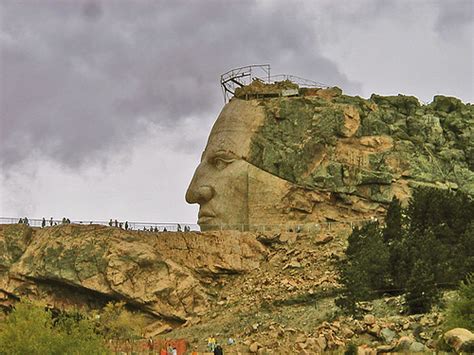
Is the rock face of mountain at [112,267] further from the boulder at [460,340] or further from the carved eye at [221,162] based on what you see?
the boulder at [460,340]

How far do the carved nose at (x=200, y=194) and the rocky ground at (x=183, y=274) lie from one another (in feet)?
10.1

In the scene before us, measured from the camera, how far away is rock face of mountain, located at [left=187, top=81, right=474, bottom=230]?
2085 inches

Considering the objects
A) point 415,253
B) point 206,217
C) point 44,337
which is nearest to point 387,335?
point 415,253

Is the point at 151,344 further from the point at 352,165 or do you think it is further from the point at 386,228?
the point at 352,165

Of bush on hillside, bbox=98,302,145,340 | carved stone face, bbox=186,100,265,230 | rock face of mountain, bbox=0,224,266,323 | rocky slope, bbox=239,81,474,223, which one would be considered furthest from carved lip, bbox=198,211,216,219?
bush on hillside, bbox=98,302,145,340

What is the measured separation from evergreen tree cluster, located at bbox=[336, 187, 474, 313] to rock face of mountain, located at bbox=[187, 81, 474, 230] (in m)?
5.78

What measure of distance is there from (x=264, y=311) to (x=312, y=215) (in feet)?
33.6

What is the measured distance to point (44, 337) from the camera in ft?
97.5

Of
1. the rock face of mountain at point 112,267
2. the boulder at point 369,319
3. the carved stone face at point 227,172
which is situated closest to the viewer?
the boulder at point 369,319

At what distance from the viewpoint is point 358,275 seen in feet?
127

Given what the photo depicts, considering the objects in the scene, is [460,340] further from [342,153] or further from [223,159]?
[223,159]

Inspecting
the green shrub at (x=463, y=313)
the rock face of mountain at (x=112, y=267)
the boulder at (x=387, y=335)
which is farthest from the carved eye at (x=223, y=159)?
the green shrub at (x=463, y=313)

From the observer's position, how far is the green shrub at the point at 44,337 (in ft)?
95.8

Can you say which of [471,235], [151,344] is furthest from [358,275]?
[151,344]
